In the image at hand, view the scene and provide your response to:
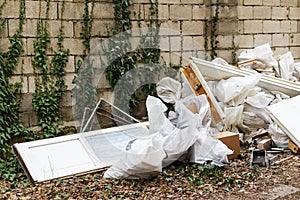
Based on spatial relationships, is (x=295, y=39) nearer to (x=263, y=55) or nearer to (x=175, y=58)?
(x=263, y=55)

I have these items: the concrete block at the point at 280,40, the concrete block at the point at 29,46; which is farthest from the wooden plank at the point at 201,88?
the concrete block at the point at 280,40

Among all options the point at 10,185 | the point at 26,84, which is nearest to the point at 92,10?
the point at 26,84

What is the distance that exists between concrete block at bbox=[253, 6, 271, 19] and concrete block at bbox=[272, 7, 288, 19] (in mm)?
130

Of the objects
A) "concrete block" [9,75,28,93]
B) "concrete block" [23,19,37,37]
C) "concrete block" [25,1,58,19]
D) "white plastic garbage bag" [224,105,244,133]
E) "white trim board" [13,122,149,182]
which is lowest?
"white trim board" [13,122,149,182]

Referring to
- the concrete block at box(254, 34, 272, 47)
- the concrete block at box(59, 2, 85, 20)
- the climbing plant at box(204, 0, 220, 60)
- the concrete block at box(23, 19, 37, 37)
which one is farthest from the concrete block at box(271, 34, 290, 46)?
the concrete block at box(23, 19, 37, 37)

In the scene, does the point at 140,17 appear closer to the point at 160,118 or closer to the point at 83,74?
the point at 83,74

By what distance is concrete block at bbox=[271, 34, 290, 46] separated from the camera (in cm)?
632

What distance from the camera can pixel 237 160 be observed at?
12.8 ft

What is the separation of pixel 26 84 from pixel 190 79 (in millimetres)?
1839

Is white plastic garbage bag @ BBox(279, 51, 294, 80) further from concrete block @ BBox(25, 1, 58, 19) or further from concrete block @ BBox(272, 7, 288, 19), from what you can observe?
concrete block @ BBox(25, 1, 58, 19)

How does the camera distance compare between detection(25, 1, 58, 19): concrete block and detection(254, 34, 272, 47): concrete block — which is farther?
detection(254, 34, 272, 47): concrete block

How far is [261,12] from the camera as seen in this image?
603cm

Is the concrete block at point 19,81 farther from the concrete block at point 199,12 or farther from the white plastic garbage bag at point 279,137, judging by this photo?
the white plastic garbage bag at point 279,137

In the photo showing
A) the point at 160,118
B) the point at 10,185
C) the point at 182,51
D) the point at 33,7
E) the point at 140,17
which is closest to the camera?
the point at 10,185
